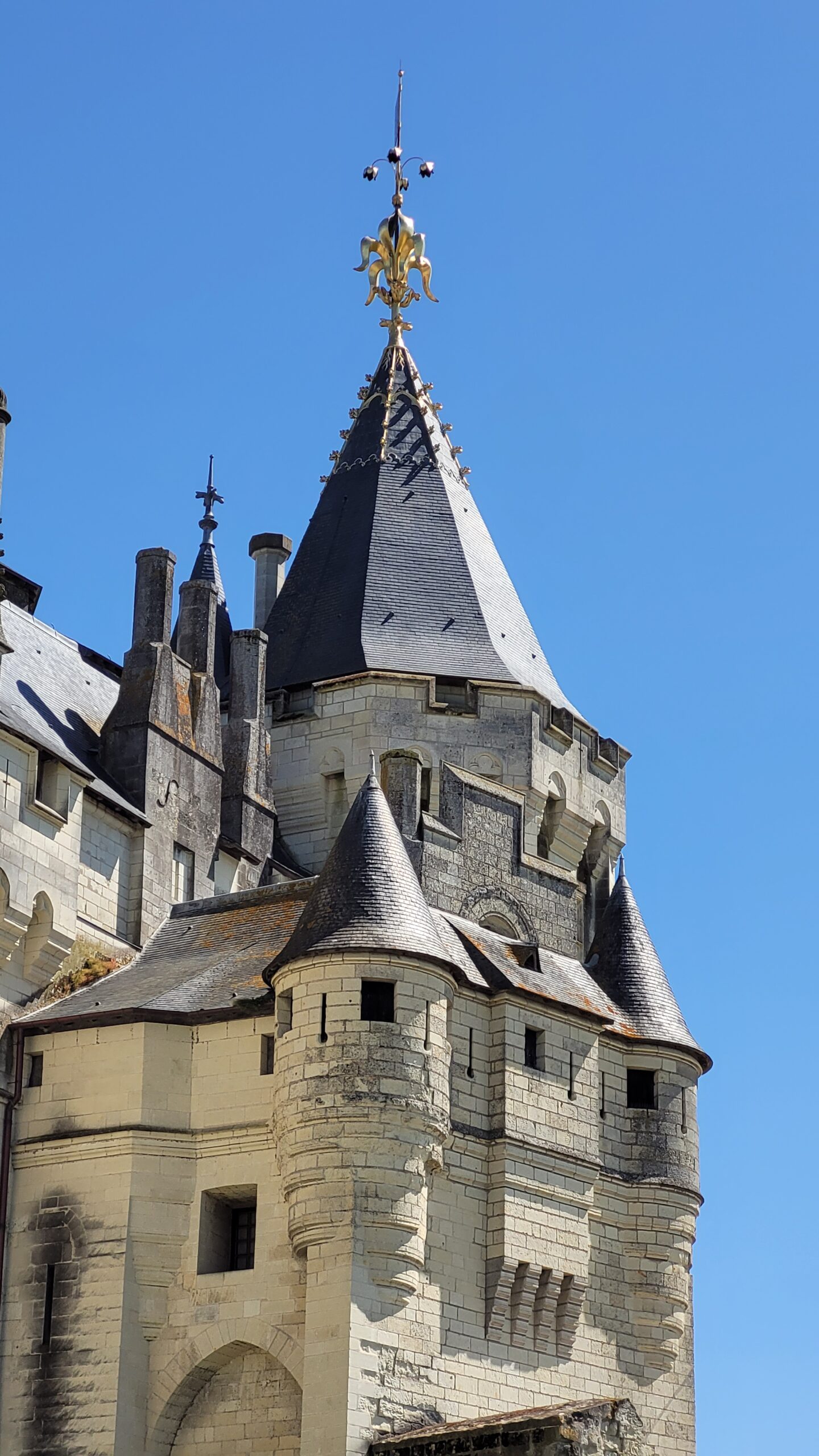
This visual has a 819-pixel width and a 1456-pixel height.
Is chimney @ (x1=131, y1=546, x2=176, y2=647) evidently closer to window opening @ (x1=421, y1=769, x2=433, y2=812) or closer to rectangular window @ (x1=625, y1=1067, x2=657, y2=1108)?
window opening @ (x1=421, y1=769, x2=433, y2=812)

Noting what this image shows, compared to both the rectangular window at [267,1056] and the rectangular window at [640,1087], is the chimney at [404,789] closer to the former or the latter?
the rectangular window at [267,1056]

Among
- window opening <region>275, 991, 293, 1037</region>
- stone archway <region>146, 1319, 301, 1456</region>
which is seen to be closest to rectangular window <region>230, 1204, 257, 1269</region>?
stone archway <region>146, 1319, 301, 1456</region>

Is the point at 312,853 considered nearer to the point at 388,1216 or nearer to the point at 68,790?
the point at 68,790

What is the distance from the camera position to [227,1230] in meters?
36.2

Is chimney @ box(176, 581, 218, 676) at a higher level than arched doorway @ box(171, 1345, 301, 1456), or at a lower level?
higher

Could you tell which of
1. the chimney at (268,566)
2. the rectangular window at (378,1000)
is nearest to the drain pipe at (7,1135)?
the rectangular window at (378,1000)

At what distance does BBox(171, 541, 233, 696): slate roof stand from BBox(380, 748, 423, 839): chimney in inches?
208

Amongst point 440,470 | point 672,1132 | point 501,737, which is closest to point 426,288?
point 440,470

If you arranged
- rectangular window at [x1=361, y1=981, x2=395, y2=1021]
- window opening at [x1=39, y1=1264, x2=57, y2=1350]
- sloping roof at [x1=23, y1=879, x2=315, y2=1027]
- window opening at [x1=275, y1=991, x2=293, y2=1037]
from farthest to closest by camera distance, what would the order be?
sloping roof at [x1=23, y1=879, x2=315, y2=1027]
window opening at [x1=275, y1=991, x2=293, y2=1037]
window opening at [x1=39, y1=1264, x2=57, y2=1350]
rectangular window at [x1=361, y1=981, x2=395, y2=1021]

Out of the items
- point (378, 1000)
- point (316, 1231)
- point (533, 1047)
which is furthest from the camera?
point (533, 1047)

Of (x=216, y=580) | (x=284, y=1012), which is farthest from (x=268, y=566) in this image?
(x=284, y=1012)

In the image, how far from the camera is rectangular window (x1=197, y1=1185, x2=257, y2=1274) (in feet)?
116

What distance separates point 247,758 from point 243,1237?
9.27m

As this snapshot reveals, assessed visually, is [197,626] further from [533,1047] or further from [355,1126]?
[355,1126]
